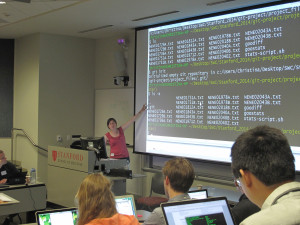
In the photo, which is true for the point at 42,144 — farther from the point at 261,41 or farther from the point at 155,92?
the point at 261,41

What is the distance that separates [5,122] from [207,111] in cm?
449

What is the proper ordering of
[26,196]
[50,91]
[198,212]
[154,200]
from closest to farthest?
[198,212], [26,196], [154,200], [50,91]

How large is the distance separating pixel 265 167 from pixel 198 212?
56cm

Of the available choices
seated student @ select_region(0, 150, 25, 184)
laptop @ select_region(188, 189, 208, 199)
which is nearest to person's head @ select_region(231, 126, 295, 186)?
laptop @ select_region(188, 189, 208, 199)

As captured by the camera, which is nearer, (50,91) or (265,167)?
(265,167)

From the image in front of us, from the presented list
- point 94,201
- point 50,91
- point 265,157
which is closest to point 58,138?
point 50,91

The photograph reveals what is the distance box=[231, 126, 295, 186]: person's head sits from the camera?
105 centimetres

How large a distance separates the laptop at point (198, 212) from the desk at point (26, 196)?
3.72 meters

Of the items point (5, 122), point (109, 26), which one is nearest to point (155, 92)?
point (109, 26)

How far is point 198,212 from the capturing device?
5.05 ft

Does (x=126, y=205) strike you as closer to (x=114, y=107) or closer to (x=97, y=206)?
(x=97, y=206)

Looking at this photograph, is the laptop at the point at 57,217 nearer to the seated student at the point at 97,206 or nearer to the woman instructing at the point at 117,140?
the seated student at the point at 97,206

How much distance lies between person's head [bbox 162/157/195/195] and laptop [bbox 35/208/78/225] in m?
0.68

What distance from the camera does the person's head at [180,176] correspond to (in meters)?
2.35
